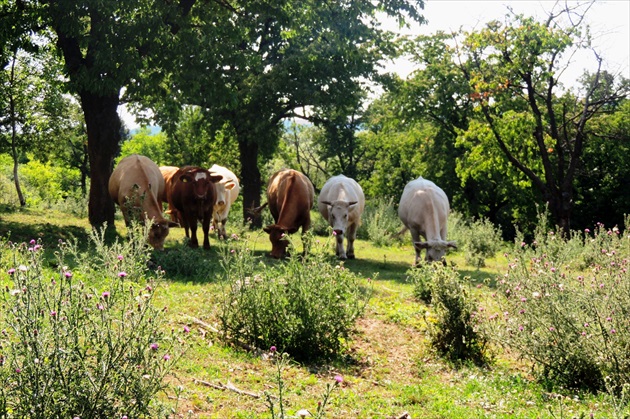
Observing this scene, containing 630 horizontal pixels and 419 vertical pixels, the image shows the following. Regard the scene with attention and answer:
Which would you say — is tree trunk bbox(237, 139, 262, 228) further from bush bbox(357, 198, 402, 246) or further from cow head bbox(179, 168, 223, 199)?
cow head bbox(179, 168, 223, 199)

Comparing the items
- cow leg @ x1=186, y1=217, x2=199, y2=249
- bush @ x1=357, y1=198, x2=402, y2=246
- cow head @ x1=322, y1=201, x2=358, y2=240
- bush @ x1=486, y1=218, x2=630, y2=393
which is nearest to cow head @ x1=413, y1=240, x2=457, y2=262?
cow head @ x1=322, y1=201, x2=358, y2=240

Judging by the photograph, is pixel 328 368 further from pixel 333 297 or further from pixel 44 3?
pixel 44 3

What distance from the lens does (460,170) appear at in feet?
86.2

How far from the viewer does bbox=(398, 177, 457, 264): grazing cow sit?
13781 millimetres

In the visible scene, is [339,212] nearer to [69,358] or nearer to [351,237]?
[351,237]

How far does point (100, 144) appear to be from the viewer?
16453mm

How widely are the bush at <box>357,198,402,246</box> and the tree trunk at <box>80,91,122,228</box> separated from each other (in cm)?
925

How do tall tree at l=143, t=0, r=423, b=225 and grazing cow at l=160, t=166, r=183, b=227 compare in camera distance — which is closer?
grazing cow at l=160, t=166, r=183, b=227

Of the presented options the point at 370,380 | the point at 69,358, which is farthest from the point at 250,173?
the point at 69,358

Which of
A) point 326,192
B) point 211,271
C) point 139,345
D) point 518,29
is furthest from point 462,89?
point 139,345

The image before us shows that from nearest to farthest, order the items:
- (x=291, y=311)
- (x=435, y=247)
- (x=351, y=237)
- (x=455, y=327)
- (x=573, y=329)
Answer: (x=573, y=329)
(x=291, y=311)
(x=455, y=327)
(x=435, y=247)
(x=351, y=237)

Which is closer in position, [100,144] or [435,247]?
[435,247]

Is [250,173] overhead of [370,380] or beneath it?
overhead

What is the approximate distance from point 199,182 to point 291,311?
842cm
